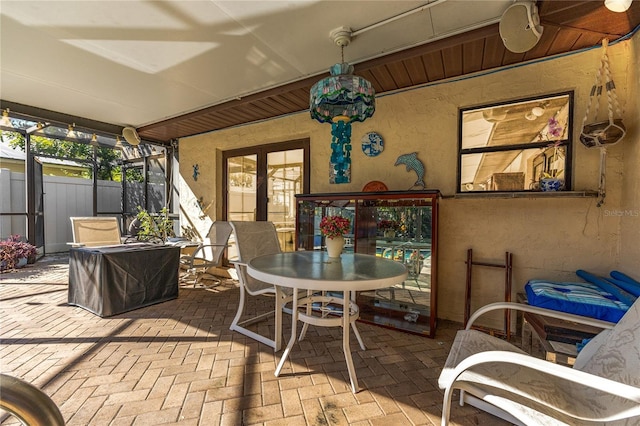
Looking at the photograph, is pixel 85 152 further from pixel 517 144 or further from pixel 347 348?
pixel 517 144

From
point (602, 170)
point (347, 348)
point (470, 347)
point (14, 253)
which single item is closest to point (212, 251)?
Answer: point (347, 348)

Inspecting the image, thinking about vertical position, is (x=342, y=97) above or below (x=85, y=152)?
below

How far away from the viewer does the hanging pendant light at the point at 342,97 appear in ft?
6.04

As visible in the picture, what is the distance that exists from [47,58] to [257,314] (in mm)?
3393

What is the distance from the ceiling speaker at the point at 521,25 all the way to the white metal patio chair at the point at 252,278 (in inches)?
98.0

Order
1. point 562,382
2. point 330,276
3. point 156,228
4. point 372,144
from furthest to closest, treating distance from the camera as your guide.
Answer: point 156,228 → point 372,144 → point 330,276 → point 562,382

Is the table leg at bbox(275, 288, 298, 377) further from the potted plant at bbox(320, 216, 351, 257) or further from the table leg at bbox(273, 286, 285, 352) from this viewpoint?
the potted plant at bbox(320, 216, 351, 257)

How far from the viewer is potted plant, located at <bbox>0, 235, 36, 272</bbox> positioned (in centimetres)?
476

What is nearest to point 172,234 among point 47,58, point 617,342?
point 47,58

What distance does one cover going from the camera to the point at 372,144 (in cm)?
342

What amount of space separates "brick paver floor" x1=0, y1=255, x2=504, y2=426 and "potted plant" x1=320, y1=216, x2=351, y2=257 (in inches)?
33.2

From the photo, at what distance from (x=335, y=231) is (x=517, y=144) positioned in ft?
6.84

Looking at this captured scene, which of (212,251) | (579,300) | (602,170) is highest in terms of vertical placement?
(602,170)

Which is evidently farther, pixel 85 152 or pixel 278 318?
pixel 85 152
